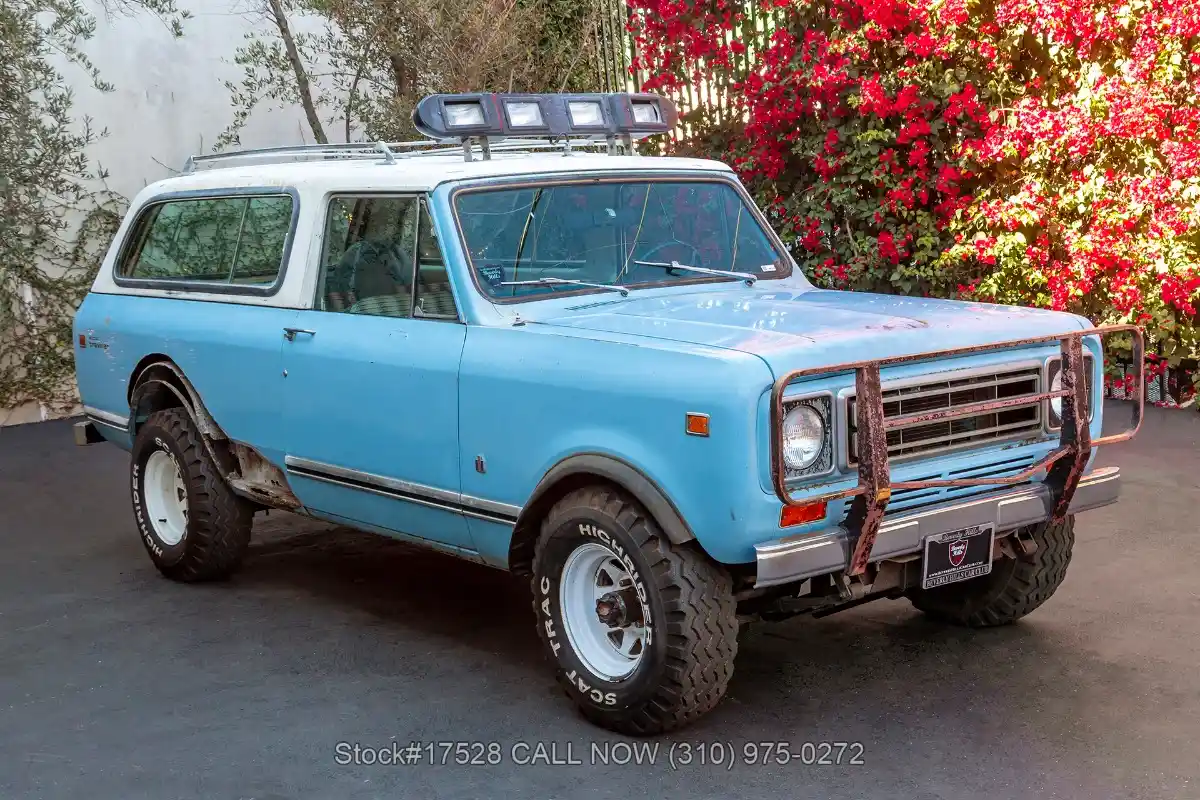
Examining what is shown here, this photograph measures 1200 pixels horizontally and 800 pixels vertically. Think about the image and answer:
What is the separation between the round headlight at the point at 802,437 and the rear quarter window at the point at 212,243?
2649mm

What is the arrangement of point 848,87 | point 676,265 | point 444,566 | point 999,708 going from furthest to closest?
point 848,87 < point 444,566 < point 676,265 < point 999,708

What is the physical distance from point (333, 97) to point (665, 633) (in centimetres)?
991

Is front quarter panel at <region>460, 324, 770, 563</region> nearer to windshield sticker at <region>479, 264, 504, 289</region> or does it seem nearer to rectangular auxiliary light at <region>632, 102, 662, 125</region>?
windshield sticker at <region>479, 264, 504, 289</region>

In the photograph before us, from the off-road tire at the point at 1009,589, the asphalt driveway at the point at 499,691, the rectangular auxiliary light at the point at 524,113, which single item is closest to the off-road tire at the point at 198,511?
the asphalt driveway at the point at 499,691

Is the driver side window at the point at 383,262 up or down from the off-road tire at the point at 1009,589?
up

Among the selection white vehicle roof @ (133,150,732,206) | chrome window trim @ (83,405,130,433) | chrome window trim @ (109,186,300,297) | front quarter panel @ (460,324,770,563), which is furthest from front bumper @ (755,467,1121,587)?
chrome window trim @ (83,405,130,433)

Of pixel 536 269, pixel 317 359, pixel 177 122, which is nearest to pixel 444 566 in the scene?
pixel 317 359

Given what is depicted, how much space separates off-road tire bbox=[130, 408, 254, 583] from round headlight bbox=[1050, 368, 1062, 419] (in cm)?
359

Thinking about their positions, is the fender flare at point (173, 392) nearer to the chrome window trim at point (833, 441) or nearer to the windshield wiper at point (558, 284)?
the windshield wiper at point (558, 284)

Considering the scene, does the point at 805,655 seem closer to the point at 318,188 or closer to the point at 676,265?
the point at 676,265

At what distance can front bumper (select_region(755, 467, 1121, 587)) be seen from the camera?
14.0 ft

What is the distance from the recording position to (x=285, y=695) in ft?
17.2

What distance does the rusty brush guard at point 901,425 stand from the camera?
4.25 m

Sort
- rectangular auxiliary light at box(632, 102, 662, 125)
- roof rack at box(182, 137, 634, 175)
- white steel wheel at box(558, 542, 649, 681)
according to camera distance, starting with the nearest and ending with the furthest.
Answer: white steel wheel at box(558, 542, 649, 681) < roof rack at box(182, 137, 634, 175) < rectangular auxiliary light at box(632, 102, 662, 125)
